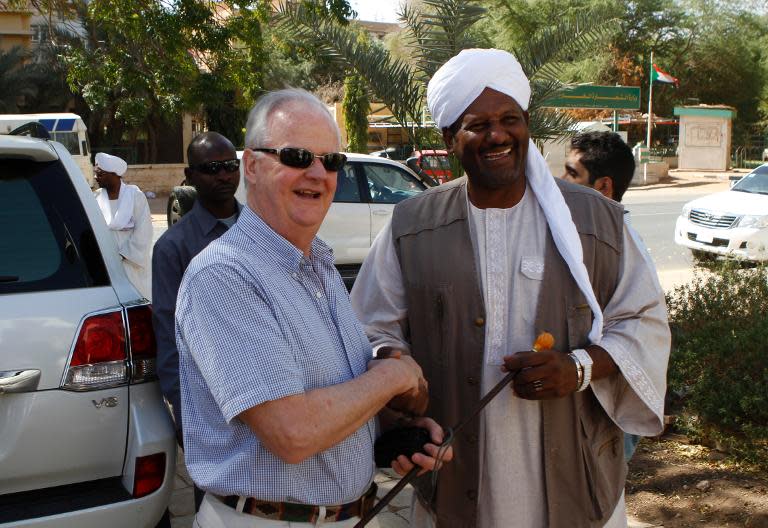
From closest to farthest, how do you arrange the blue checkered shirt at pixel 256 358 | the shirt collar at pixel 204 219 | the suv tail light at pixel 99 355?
the blue checkered shirt at pixel 256 358, the suv tail light at pixel 99 355, the shirt collar at pixel 204 219

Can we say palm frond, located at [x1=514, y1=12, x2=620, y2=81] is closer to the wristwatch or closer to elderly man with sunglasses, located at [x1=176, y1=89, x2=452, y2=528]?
the wristwatch

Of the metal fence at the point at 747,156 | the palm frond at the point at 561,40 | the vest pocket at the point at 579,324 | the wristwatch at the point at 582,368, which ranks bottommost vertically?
the metal fence at the point at 747,156

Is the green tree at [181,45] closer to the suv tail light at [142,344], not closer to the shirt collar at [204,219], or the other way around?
the shirt collar at [204,219]

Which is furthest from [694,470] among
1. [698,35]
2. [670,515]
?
[698,35]

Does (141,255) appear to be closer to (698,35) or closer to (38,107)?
(38,107)

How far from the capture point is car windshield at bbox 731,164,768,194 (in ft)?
44.7

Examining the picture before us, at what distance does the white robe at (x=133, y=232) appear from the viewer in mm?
6445

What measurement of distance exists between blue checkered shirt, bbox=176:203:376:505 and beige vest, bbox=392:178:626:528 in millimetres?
412

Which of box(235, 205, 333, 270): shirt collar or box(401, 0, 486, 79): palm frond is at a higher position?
box(401, 0, 486, 79): palm frond

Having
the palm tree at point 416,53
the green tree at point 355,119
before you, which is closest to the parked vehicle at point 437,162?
the palm tree at point 416,53

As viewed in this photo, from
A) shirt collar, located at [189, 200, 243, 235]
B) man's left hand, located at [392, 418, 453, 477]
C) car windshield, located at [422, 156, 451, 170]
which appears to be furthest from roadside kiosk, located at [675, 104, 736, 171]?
man's left hand, located at [392, 418, 453, 477]

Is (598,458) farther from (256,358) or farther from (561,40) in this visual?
(561,40)

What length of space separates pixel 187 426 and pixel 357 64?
561cm

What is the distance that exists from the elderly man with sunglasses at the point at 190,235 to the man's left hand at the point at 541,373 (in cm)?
126
